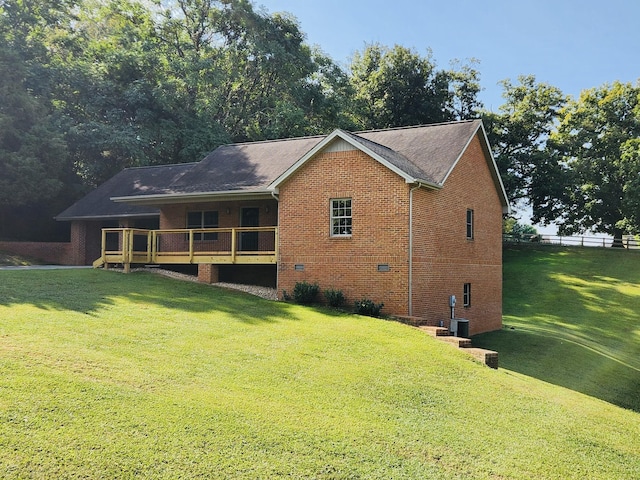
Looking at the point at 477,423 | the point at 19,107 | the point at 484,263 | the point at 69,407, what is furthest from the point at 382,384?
the point at 19,107

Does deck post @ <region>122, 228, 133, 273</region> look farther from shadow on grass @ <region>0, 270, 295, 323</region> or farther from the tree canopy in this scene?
the tree canopy

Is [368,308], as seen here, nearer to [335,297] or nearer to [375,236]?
[335,297]

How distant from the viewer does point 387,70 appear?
43.9 m

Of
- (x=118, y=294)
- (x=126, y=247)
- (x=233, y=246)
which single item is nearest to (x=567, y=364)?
(x=233, y=246)

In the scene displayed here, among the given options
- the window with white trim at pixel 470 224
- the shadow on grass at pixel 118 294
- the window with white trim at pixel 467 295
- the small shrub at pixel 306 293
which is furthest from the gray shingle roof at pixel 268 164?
the window with white trim at pixel 467 295

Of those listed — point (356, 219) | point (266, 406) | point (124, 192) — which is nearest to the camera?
point (266, 406)

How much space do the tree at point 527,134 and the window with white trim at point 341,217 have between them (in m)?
28.8

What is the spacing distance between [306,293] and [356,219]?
2810 millimetres

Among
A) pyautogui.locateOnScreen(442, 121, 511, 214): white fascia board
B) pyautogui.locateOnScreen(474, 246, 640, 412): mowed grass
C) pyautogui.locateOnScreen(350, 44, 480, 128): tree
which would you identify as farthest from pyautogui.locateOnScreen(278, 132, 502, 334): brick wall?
pyautogui.locateOnScreen(350, 44, 480, 128): tree

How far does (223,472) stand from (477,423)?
4.41 metres

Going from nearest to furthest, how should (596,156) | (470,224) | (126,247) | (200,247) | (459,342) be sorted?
(459,342) → (470,224) → (126,247) → (200,247) → (596,156)

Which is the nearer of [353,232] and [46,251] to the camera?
[353,232]

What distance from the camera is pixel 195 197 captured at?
70.3 feet

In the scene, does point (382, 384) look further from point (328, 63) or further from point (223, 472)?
point (328, 63)
